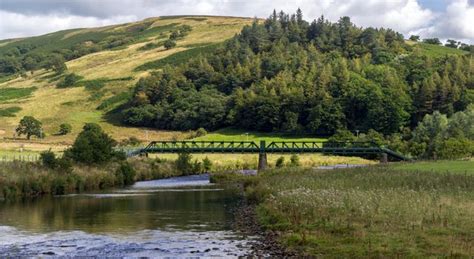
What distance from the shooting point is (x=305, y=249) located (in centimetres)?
2880

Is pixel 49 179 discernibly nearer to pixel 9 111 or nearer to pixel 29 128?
pixel 29 128

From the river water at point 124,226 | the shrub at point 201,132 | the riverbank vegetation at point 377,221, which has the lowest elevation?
the river water at point 124,226

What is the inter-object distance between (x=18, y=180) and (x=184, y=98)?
5244 inches

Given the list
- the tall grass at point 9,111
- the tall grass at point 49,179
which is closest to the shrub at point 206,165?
the tall grass at point 49,179

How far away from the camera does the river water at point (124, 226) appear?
31938mm

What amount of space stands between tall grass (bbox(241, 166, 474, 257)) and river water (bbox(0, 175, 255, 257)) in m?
3.08

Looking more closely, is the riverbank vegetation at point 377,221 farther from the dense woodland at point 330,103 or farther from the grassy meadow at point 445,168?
the dense woodland at point 330,103

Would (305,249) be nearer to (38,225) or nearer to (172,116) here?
(38,225)

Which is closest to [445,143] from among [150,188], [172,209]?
[150,188]

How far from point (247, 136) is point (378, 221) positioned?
132253mm

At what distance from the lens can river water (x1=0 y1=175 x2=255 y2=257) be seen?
31938mm

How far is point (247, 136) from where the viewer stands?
537ft

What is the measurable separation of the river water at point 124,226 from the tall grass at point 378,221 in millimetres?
3078

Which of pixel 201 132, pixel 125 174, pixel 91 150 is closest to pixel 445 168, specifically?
pixel 125 174
